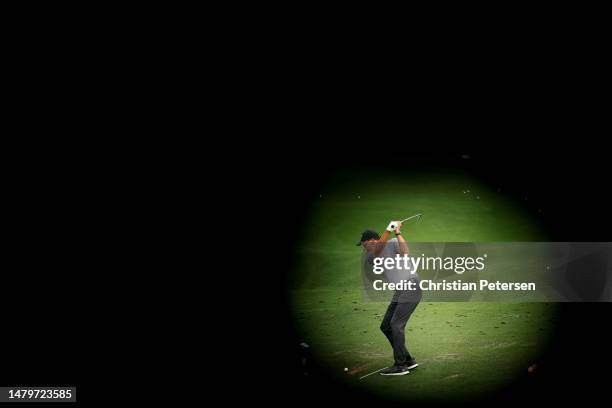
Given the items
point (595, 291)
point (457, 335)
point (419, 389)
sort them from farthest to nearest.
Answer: point (595, 291) → point (457, 335) → point (419, 389)

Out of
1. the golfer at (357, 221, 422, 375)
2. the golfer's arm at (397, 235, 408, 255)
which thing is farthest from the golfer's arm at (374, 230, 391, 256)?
the golfer's arm at (397, 235, 408, 255)

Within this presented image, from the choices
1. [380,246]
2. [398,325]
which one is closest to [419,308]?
[398,325]

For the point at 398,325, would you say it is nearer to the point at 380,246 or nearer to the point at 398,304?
the point at 398,304

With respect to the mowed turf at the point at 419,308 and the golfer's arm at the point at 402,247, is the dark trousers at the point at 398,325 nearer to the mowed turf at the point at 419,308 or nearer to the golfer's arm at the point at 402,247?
the mowed turf at the point at 419,308

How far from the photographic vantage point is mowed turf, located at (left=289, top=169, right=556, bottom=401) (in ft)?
21.6

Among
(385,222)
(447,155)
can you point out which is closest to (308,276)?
(385,222)

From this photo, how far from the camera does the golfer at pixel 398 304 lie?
645 cm

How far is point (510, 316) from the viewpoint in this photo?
8.23m

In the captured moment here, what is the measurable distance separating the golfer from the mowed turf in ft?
0.52

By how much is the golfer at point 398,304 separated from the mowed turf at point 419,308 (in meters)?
0.16

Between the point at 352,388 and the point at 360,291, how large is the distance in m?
3.23

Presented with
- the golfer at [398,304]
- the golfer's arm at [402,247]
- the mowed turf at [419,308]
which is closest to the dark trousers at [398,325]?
the golfer at [398,304]

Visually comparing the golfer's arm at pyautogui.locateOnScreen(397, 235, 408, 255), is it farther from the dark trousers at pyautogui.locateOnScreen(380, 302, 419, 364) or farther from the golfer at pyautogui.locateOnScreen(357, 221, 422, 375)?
the dark trousers at pyautogui.locateOnScreen(380, 302, 419, 364)

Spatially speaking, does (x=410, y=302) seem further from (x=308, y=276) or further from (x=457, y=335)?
(x=308, y=276)
